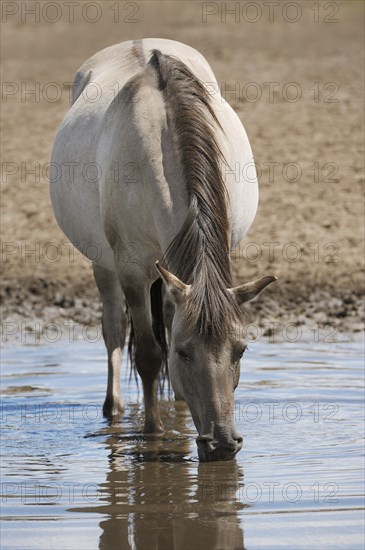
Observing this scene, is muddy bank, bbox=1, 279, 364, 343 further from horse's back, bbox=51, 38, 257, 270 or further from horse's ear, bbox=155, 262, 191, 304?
horse's ear, bbox=155, 262, 191, 304

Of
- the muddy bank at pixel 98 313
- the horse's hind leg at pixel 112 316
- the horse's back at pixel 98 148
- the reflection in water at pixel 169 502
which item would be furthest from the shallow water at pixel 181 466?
the horse's back at pixel 98 148

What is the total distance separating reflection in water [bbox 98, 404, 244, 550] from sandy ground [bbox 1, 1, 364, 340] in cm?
341

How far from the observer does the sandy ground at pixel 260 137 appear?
9.31 m

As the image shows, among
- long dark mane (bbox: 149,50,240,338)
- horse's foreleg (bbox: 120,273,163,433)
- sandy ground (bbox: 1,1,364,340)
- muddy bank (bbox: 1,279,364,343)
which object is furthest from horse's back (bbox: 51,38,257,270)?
sandy ground (bbox: 1,1,364,340)

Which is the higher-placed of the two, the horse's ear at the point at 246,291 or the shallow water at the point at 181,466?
the horse's ear at the point at 246,291

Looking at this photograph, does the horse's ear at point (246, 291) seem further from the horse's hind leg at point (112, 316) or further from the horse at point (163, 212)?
the horse's hind leg at point (112, 316)

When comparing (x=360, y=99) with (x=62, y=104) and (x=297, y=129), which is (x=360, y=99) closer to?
(x=297, y=129)

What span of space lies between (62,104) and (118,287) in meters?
9.34

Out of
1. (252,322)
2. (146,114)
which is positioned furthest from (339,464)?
(252,322)

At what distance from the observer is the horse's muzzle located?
14.9ft

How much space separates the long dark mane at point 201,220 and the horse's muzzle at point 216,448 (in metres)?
0.41

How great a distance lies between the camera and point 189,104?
5395 mm

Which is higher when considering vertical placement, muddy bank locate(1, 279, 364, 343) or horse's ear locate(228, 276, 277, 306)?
horse's ear locate(228, 276, 277, 306)

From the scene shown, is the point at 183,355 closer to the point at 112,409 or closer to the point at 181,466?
the point at 181,466
